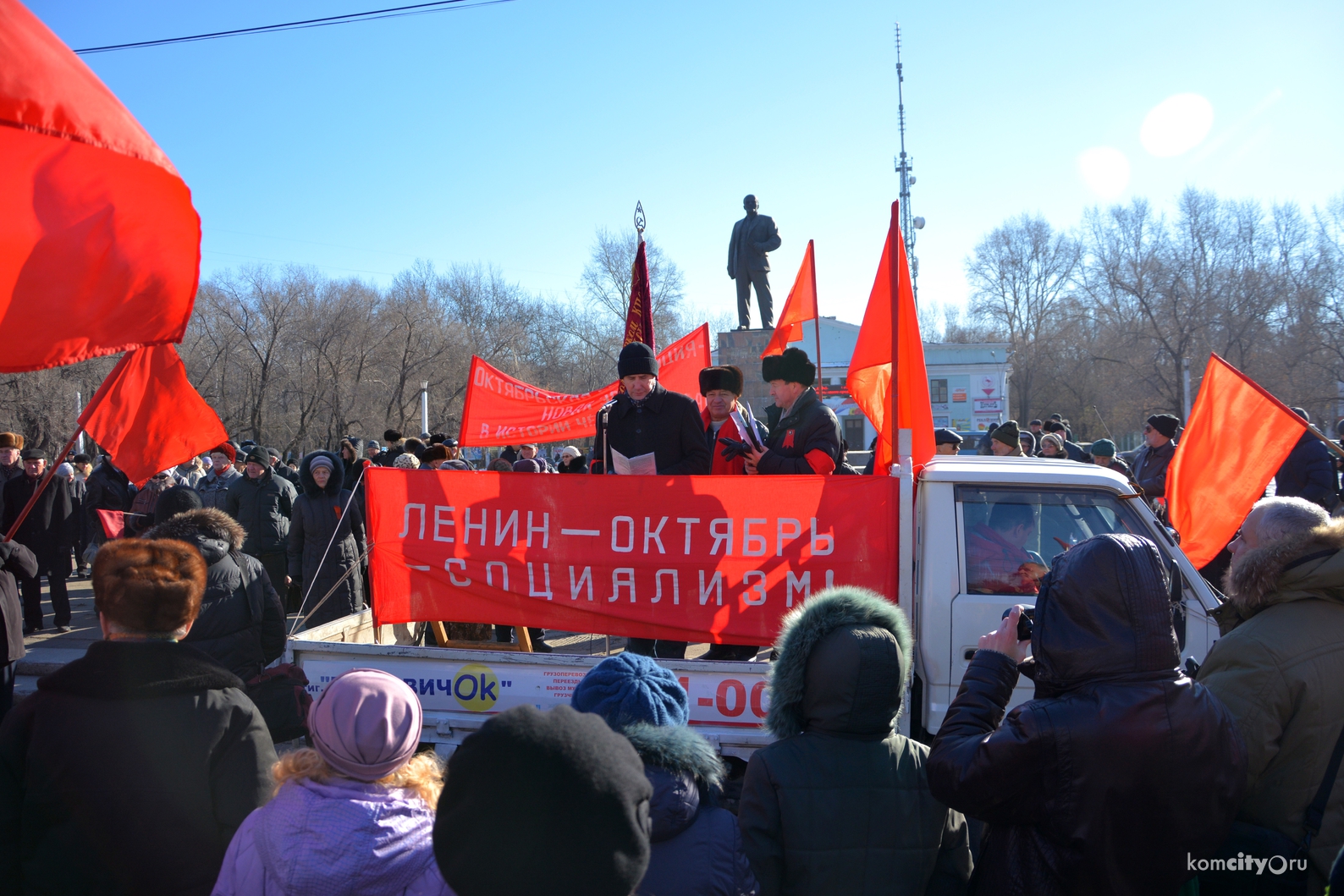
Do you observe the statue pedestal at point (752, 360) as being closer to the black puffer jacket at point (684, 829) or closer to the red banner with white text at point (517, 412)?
the red banner with white text at point (517, 412)

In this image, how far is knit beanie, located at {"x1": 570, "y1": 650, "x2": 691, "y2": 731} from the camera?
2.05 metres

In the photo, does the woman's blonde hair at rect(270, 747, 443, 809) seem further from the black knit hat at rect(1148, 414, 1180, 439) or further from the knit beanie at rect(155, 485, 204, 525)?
the black knit hat at rect(1148, 414, 1180, 439)

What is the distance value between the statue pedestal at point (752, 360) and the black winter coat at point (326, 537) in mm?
11501

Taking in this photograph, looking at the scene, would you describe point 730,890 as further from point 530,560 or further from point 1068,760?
point 530,560

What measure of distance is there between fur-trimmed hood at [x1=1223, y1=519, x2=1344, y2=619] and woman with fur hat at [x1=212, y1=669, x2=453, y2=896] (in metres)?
2.36

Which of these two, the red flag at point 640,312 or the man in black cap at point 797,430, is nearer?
the man in black cap at point 797,430

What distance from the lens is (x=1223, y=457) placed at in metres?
4.48

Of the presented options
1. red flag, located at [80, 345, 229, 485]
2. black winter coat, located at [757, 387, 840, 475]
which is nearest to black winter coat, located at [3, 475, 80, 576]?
red flag, located at [80, 345, 229, 485]

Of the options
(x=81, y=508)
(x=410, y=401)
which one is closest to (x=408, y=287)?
(x=410, y=401)

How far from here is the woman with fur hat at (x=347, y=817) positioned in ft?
5.99

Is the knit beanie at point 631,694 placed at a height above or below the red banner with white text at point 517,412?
below

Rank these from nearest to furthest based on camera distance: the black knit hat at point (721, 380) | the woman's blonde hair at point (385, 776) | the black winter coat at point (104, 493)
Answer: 1. the woman's blonde hair at point (385, 776)
2. the black knit hat at point (721, 380)
3. the black winter coat at point (104, 493)

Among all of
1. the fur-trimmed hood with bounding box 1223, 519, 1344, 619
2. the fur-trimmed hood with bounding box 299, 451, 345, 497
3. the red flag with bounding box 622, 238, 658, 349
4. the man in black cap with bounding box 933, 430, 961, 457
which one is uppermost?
the red flag with bounding box 622, 238, 658, 349

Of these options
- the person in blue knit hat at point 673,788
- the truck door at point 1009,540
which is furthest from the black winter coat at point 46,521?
→ the person in blue knit hat at point 673,788
